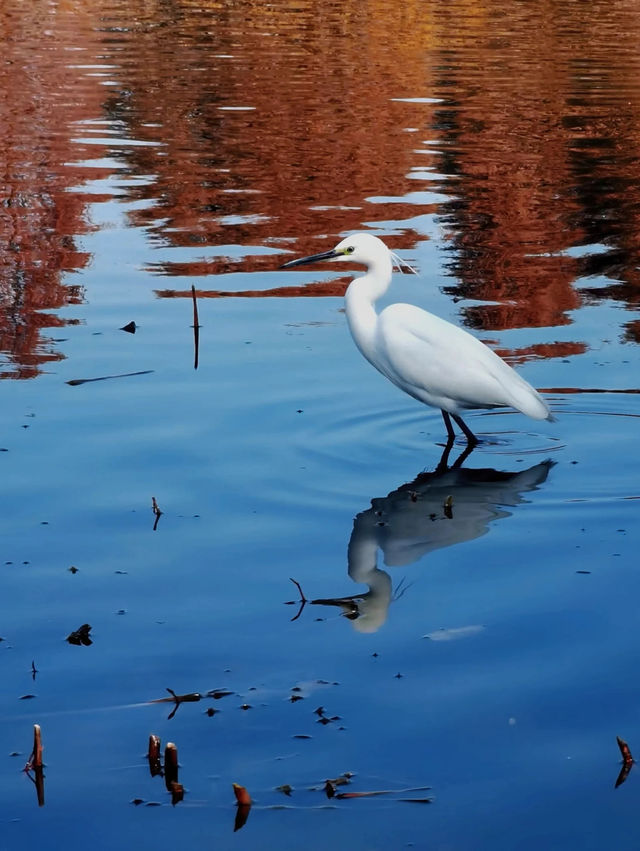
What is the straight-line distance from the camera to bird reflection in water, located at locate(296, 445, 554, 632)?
614 centimetres

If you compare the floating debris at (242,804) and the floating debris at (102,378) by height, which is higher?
the floating debris at (102,378)

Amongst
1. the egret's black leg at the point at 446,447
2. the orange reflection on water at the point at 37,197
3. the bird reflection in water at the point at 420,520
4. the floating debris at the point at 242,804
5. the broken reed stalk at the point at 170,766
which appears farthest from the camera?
the orange reflection on water at the point at 37,197

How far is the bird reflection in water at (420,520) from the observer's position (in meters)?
6.14

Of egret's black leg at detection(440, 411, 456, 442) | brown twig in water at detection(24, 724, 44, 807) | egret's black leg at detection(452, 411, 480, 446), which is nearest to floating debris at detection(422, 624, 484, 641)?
brown twig in water at detection(24, 724, 44, 807)

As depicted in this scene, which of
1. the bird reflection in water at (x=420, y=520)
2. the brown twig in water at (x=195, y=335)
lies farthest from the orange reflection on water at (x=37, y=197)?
the bird reflection in water at (x=420, y=520)

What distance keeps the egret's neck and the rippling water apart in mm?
532

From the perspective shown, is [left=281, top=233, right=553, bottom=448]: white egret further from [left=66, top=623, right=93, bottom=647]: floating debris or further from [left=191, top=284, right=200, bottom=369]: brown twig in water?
[left=66, top=623, right=93, bottom=647]: floating debris

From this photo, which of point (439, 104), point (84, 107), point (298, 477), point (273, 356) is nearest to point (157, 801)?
point (298, 477)

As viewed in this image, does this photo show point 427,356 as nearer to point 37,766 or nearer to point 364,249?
point 364,249

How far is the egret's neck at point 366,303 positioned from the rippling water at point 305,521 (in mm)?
532

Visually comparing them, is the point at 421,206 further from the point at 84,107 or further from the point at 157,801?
the point at 157,801

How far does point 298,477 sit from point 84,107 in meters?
18.0

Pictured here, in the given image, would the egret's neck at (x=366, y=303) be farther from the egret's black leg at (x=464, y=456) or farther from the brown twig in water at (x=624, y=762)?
the brown twig in water at (x=624, y=762)

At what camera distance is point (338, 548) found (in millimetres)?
6699
